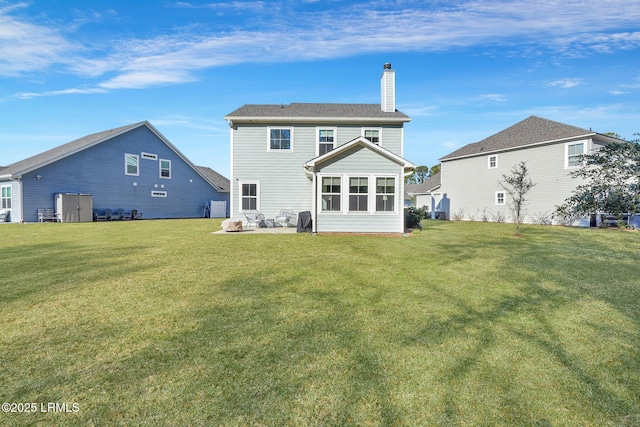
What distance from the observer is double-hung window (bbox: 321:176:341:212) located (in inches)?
501

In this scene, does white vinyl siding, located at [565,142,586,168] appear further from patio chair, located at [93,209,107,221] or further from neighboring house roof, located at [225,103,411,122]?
patio chair, located at [93,209,107,221]

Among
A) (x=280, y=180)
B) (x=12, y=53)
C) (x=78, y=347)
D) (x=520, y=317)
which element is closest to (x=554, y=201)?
(x=280, y=180)

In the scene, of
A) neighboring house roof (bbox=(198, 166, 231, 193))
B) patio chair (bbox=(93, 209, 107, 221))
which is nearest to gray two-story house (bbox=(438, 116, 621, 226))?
neighboring house roof (bbox=(198, 166, 231, 193))

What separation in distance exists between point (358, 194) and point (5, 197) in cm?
2441

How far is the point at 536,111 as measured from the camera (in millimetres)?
23312

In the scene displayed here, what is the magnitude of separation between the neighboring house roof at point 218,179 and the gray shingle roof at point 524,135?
22.7m

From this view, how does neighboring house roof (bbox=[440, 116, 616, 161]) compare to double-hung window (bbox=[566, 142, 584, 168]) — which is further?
neighboring house roof (bbox=[440, 116, 616, 161])

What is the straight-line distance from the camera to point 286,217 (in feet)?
52.5

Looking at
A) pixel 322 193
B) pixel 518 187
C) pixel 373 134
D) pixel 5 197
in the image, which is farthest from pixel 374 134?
pixel 5 197

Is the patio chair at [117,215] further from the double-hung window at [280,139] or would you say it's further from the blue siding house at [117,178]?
the double-hung window at [280,139]

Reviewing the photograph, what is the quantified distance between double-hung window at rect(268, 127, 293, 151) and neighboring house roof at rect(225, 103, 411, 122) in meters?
0.60

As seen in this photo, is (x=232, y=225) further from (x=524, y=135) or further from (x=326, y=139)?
(x=524, y=135)

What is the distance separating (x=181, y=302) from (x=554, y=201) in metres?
22.4

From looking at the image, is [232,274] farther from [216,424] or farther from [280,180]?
[280,180]
